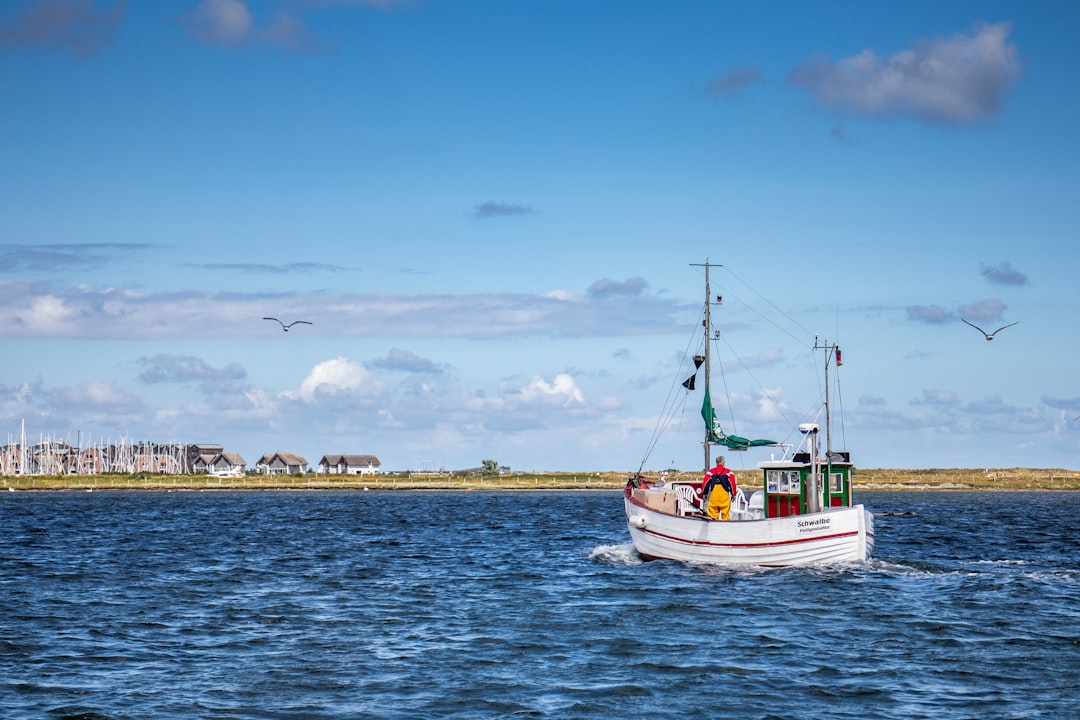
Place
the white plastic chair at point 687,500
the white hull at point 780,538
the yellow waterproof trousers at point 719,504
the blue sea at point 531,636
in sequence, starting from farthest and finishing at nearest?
the white plastic chair at point 687,500
the yellow waterproof trousers at point 719,504
the white hull at point 780,538
the blue sea at point 531,636

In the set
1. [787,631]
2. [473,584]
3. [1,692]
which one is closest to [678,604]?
[787,631]

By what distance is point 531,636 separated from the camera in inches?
1202

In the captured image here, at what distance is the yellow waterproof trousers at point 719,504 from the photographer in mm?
43844

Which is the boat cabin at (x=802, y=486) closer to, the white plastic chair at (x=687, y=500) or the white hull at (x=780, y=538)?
the white hull at (x=780, y=538)

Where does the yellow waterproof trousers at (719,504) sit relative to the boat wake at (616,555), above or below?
above

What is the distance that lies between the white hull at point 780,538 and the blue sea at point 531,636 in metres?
0.73

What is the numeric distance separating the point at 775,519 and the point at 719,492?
96.7 inches

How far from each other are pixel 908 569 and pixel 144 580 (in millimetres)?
30467

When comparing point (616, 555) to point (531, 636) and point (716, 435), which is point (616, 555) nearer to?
point (716, 435)

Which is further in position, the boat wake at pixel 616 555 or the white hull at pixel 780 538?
the boat wake at pixel 616 555

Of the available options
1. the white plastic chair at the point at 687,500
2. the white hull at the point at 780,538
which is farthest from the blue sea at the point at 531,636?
the white plastic chair at the point at 687,500

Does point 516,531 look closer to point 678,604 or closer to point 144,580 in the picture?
point 144,580

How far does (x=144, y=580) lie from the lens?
44.4 m

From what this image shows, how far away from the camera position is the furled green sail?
53.2 m
